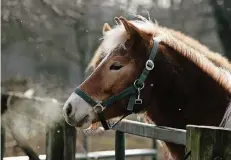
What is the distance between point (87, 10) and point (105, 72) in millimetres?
6027

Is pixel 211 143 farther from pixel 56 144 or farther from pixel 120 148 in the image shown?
pixel 56 144

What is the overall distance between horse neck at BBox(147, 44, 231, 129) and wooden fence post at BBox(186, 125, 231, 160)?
3.78ft

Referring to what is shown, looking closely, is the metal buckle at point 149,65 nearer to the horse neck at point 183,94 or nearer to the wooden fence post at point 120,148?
the horse neck at point 183,94

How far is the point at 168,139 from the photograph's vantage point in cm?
249

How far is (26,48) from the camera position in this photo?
8438mm

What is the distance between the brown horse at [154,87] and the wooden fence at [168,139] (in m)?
0.17

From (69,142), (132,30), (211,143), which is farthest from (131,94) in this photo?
(211,143)

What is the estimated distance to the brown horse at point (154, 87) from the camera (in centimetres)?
272

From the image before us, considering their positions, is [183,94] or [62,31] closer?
[183,94]

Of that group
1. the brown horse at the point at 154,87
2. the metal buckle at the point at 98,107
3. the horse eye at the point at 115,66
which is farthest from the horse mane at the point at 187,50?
the metal buckle at the point at 98,107

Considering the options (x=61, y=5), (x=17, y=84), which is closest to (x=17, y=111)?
(x=17, y=84)

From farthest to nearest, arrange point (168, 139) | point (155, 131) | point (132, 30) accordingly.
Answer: point (132, 30)
point (155, 131)
point (168, 139)

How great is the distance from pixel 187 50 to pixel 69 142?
1.05 metres

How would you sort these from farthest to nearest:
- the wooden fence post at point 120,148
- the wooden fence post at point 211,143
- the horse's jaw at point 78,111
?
the wooden fence post at point 120,148 → the horse's jaw at point 78,111 → the wooden fence post at point 211,143
